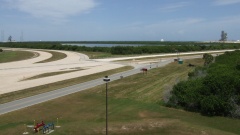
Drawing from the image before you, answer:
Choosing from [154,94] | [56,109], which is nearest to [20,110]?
[56,109]

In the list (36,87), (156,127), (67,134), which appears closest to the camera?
(67,134)

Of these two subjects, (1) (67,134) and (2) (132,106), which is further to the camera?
(2) (132,106)

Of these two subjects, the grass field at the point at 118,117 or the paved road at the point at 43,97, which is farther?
the paved road at the point at 43,97

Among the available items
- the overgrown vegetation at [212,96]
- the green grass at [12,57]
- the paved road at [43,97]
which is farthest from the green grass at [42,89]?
the green grass at [12,57]

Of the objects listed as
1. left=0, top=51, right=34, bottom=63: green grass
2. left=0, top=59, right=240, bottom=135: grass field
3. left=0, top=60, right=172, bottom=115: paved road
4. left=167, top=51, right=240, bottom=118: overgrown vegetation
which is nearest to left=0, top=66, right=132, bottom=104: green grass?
left=0, top=60, right=172, bottom=115: paved road

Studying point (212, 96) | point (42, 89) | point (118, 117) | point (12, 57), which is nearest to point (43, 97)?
point (42, 89)

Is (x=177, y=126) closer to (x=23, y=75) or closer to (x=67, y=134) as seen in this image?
(x=67, y=134)

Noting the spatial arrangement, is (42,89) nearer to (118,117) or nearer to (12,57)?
(118,117)

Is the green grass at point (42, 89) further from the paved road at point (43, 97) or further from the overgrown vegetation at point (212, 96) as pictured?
the overgrown vegetation at point (212, 96)
